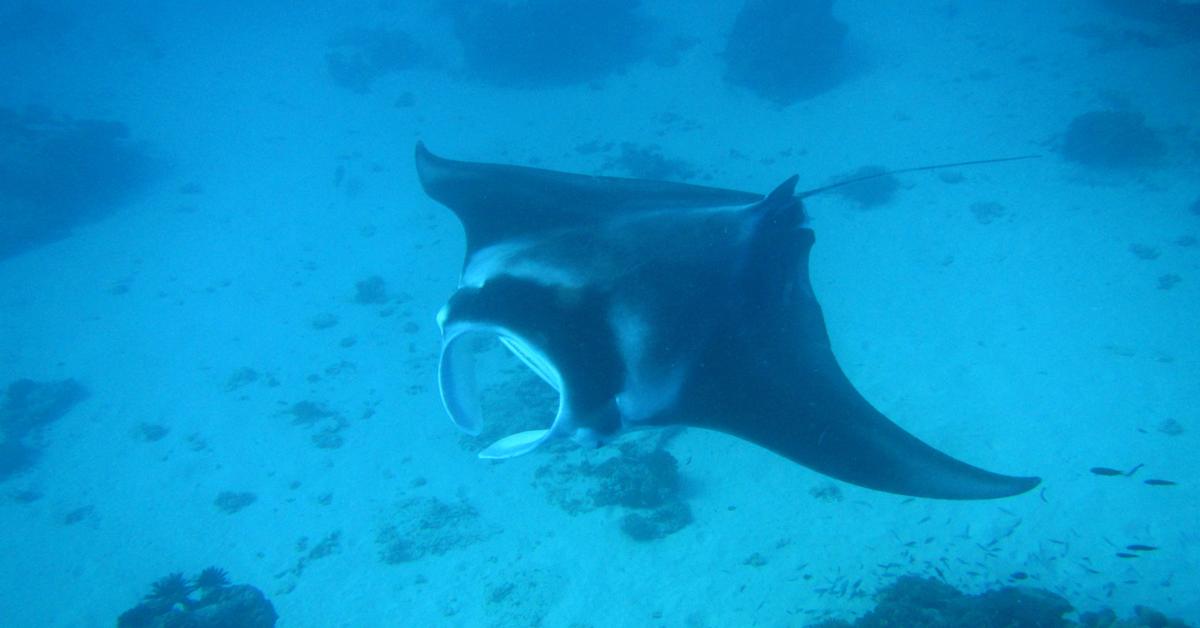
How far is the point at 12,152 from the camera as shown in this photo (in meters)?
19.7

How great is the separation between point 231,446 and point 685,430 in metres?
9.12

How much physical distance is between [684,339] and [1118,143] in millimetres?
17104

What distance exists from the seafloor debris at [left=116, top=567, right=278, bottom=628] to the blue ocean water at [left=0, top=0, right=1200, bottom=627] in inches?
1.8

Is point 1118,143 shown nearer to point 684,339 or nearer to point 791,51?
point 791,51

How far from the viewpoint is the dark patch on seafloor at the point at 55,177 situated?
63.4 ft

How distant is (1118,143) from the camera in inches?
534

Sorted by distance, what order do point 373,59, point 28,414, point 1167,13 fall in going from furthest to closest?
point 373,59, point 1167,13, point 28,414

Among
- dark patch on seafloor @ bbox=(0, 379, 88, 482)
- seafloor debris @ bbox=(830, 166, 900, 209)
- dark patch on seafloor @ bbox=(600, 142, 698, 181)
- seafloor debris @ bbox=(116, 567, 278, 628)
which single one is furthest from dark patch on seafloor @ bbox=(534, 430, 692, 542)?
dark patch on seafloor @ bbox=(0, 379, 88, 482)

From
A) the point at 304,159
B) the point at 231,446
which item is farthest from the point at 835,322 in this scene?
the point at 304,159

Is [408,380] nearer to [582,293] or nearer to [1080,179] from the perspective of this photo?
[582,293]

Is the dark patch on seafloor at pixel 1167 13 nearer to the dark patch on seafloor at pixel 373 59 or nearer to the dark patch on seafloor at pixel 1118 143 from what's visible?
the dark patch on seafloor at pixel 1118 143

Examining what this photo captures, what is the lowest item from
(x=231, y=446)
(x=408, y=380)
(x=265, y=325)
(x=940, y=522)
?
(x=940, y=522)

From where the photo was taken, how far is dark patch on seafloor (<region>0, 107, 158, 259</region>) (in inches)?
761

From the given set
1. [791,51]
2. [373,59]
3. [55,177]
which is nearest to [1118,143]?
[791,51]
